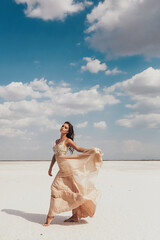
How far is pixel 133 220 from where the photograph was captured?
21.9ft

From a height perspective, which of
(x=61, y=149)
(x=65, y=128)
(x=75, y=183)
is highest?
(x=65, y=128)

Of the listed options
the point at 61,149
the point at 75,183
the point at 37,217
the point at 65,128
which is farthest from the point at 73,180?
the point at 37,217

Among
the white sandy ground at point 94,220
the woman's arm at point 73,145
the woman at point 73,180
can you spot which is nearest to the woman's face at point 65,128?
the woman at point 73,180

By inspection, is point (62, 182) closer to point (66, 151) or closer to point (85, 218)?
point (66, 151)

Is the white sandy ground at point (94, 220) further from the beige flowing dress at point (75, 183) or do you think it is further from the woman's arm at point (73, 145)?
the woman's arm at point (73, 145)

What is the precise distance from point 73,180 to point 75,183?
Result: 8 cm

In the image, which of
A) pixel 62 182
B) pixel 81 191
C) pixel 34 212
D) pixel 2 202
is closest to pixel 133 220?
pixel 81 191

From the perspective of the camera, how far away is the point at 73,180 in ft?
20.4

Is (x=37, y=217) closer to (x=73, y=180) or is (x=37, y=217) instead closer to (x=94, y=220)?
(x=94, y=220)

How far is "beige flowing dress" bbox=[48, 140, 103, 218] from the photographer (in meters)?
6.09

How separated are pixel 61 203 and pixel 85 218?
50.6 inches

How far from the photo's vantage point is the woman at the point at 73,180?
611 centimetres

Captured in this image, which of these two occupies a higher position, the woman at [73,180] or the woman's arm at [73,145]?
the woman's arm at [73,145]

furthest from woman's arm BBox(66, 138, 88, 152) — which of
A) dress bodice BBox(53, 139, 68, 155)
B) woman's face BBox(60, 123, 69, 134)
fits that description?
woman's face BBox(60, 123, 69, 134)
